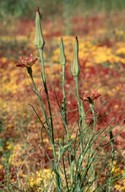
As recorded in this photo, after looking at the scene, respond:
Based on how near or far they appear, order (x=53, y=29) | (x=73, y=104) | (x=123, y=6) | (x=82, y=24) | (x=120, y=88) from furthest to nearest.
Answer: (x=123, y=6) → (x=82, y=24) → (x=53, y=29) → (x=120, y=88) → (x=73, y=104)

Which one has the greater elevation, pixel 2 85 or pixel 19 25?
pixel 19 25

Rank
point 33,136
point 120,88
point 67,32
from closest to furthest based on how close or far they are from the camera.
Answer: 1. point 33,136
2. point 120,88
3. point 67,32

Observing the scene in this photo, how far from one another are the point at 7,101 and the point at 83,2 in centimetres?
2012

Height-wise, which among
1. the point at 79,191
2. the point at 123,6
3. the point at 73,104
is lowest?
the point at 79,191

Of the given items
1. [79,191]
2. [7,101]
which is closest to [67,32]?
[7,101]

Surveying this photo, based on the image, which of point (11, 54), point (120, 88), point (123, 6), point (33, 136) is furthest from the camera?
point (123, 6)

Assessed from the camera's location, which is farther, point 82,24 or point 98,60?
point 82,24

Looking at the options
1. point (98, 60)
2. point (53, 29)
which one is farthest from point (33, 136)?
point (53, 29)

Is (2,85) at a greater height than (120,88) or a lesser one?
greater

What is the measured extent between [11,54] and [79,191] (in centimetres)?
977

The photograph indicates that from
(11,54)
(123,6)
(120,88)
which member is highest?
(123,6)

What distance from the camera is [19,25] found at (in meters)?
21.9

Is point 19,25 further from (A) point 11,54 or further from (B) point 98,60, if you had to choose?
(B) point 98,60

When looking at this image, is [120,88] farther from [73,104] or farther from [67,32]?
[67,32]
